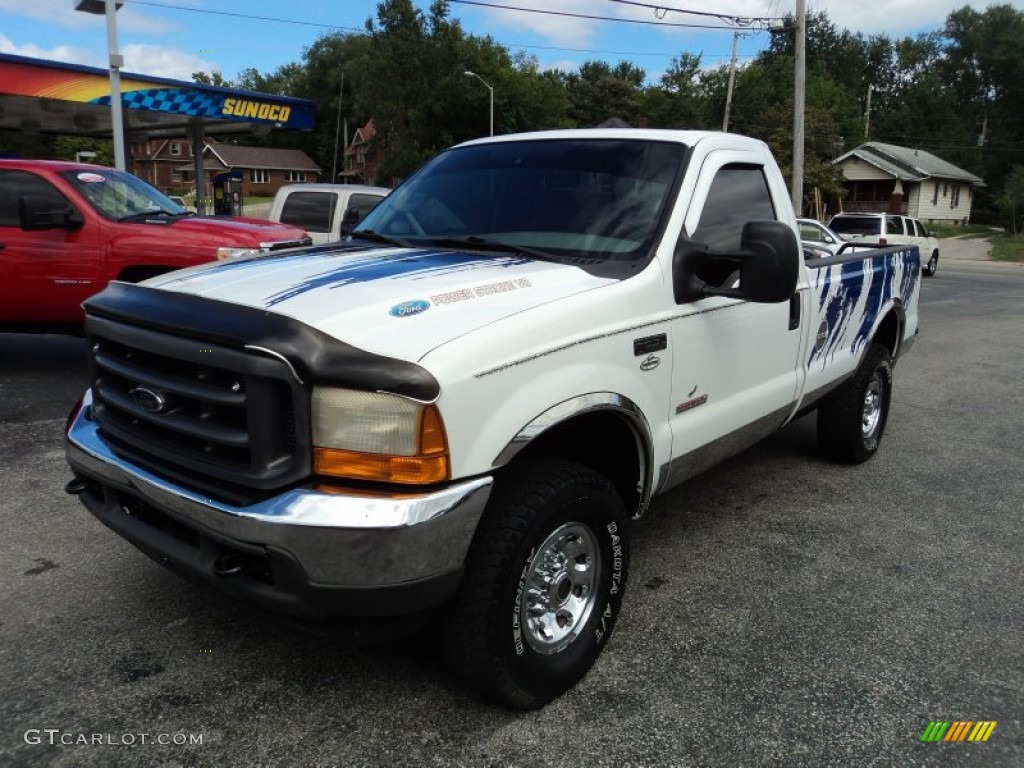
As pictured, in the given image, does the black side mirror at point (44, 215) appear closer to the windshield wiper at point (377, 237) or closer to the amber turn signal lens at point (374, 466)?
the windshield wiper at point (377, 237)

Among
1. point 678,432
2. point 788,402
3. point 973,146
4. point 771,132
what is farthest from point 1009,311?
point 973,146

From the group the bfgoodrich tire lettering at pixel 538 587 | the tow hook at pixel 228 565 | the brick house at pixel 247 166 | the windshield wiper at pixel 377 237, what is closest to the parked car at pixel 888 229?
the windshield wiper at pixel 377 237

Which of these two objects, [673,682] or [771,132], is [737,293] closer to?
[673,682]

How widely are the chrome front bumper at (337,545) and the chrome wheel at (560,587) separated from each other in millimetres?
376

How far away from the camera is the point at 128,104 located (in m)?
16.6

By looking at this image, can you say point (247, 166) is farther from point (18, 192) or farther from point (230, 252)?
point (230, 252)

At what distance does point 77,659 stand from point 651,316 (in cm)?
241

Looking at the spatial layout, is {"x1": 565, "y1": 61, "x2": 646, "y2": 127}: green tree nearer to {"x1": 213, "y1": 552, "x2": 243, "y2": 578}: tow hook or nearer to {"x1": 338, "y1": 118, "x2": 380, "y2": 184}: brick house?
{"x1": 338, "y1": 118, "x2": 380, "y2": 184}: brick house

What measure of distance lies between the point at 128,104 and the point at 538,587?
56.6 ft

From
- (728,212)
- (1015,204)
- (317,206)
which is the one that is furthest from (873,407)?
(1015,204)

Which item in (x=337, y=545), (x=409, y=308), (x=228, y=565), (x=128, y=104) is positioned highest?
(x=128, y=104)

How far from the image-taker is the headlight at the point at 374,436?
2188 millimetres

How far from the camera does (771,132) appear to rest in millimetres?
47531

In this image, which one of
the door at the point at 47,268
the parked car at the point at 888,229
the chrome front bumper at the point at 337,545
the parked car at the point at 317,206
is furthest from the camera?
the parked car at the point at 888,229
